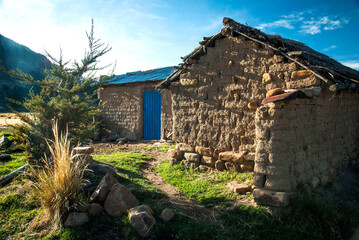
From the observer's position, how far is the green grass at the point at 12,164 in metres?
4.46

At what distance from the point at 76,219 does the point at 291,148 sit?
314cm

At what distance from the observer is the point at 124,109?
34.1 ft

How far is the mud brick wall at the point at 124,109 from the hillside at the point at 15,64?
18104mm

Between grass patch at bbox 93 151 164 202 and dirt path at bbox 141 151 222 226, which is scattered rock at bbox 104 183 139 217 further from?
dirt path at bbox 141 151 222 226

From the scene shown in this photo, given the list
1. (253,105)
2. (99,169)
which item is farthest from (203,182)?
(99,169)

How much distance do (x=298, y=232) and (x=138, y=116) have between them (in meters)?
8.00

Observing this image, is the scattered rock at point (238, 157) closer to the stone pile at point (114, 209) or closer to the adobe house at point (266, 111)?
the adobe house at point (266, 111)

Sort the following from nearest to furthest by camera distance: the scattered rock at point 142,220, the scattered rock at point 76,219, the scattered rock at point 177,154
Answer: the scattered rock at point 142,220
the scattered rock at point 76,219
the scattered rock at point 177,154

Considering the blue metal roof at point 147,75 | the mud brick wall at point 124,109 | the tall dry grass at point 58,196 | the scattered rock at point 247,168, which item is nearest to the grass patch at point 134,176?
the tall dry grass at point 58,196

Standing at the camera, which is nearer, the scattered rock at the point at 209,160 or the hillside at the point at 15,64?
the scattered rock at the point at 209,160

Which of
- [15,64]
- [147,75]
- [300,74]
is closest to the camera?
[300,74]

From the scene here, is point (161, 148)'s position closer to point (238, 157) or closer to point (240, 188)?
point (238, 157)

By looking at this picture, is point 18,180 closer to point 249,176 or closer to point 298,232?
point 249,176

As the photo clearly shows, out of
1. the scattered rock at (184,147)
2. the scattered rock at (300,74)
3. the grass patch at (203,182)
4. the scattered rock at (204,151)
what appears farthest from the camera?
the scattered rock at (184,147)
